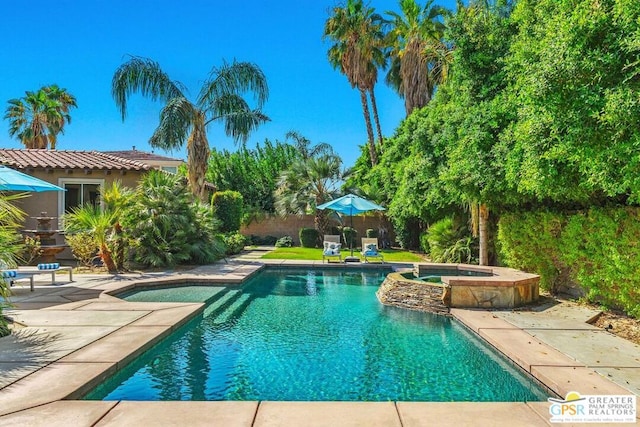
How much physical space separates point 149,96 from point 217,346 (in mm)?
14750

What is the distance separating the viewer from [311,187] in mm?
24875

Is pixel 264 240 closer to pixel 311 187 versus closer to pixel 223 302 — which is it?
pixel 311 187

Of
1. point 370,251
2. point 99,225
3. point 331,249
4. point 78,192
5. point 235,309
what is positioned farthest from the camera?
point 331,249

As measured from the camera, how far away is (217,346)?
6.52m

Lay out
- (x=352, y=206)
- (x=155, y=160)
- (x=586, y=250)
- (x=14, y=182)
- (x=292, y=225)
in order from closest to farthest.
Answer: (x=586, y=250)
(x=14, y=182)
(x=352, y=206)
(x=292, y=225)
(x=155, y=160)

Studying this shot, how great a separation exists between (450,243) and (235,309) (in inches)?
411

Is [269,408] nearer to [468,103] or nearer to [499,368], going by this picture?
[499,368]

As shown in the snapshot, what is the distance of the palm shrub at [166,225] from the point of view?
14234mm

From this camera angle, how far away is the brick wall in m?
26.5

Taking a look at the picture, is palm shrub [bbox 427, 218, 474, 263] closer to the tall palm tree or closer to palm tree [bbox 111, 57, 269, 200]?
palm tree [bbox 111, 57, 269, 200]

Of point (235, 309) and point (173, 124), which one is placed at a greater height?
point (173, 124)

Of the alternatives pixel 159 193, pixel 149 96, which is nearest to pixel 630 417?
pixel 159 193
